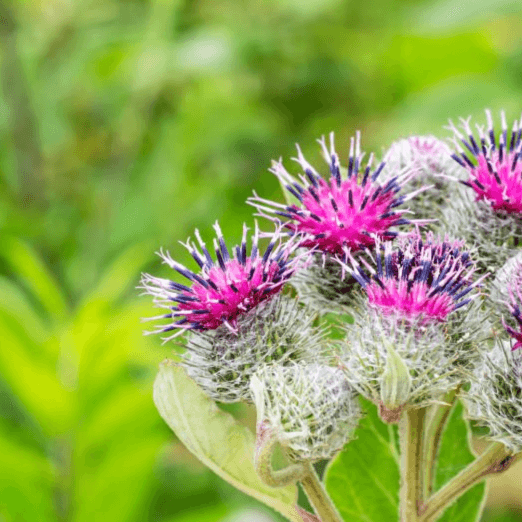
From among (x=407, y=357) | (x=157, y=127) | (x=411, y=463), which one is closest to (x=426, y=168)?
(x=407, y=357)

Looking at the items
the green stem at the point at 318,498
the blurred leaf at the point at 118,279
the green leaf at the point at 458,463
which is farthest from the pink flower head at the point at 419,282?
the blurred leaf at the point at 118,279

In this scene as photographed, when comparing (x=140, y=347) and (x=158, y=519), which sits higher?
(x=140, y=347)

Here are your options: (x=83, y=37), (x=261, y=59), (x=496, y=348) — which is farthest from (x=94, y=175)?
(x=496, y=348)

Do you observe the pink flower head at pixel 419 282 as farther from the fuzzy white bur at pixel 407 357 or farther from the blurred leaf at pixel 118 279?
the blurred leaf at pixel 118 279

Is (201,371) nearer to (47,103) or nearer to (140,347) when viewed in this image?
(140,347)

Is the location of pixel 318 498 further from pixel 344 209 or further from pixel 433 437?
pixel 344 209

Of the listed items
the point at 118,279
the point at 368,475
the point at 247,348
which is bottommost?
the point at 368,475
